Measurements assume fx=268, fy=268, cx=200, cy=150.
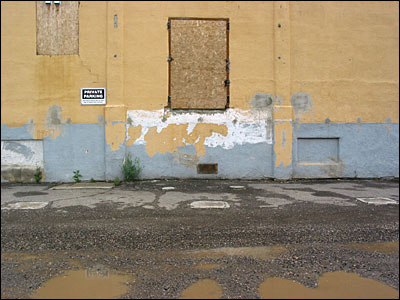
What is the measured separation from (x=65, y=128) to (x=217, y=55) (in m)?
4.56

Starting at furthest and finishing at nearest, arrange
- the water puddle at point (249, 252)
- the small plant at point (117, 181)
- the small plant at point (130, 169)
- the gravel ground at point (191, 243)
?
the small plant at point (130, 169) → the small plant at point (117, 181) → the water puddle at point (249, 252) → the gravel ground at point (191, 243)

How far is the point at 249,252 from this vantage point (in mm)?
2758

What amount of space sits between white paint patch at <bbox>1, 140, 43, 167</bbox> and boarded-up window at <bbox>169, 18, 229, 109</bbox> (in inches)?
153

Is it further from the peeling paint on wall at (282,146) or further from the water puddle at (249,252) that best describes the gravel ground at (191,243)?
the peeling paint on wall at (282,146)

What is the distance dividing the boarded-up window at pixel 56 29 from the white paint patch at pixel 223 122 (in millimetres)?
2482

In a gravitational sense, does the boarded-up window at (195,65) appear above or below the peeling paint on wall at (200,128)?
above

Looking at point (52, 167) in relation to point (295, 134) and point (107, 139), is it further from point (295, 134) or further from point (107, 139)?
point (295, 134)

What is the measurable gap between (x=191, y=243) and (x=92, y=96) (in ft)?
18.5

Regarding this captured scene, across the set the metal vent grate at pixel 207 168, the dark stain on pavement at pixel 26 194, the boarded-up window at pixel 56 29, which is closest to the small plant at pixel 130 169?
the metal vent grate at pixel 207 168

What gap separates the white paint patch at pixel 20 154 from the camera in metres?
7.19

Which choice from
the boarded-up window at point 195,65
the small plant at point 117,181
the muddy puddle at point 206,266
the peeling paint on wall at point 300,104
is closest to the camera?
the muddy puddle at point 206,266

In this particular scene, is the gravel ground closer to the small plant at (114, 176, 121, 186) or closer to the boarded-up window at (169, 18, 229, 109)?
the small plant at (114, 176, 121, 186)

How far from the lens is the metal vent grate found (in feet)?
23.9

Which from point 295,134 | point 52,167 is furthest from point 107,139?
point 295,134
